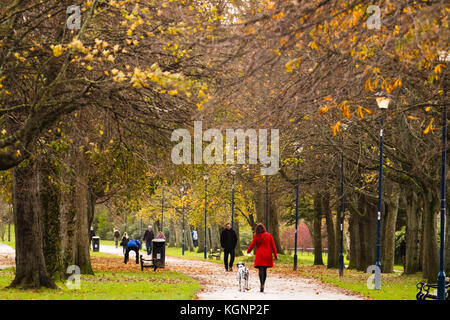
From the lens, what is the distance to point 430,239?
2453 cm

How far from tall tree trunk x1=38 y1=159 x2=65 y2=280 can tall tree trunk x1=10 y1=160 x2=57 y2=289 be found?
188 cm

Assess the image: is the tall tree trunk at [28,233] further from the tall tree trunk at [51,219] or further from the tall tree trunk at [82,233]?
the tall tree trunk at [82,233]

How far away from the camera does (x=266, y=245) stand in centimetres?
1795

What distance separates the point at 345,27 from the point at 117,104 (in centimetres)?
539

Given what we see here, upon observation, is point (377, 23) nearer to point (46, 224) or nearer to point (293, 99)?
point (293, 99)

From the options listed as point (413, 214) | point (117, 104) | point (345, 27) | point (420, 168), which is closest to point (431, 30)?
point (345, 27)

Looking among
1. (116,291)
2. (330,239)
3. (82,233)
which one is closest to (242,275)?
(116,291)

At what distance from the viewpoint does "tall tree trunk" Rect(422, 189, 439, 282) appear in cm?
2379

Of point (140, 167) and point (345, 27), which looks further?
point (140, 167)

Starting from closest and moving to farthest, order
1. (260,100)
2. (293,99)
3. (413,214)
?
(293,99) → (260,100) → (413,214)

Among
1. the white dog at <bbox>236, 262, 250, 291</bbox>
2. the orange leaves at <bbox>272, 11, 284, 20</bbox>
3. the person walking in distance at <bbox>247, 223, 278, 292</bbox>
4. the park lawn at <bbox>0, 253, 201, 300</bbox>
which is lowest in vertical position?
the park lawn at <bbox>0, 253, 201, 300</bbox>

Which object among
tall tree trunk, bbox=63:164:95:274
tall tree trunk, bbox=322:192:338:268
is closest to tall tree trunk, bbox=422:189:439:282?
tall tree trunk, bbox=63:164:95:274

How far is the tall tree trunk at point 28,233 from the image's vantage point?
54.0ft

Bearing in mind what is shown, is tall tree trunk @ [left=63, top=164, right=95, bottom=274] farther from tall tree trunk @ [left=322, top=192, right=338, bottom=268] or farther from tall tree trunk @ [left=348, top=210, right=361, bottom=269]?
tall tree trunk @ [left=322, top=192, right=338, bottom=268]
